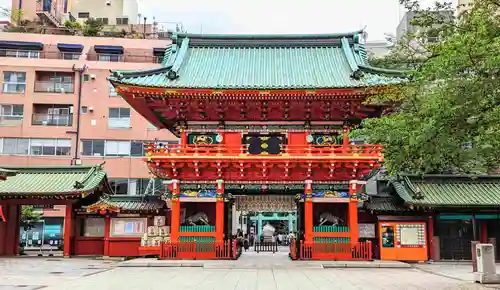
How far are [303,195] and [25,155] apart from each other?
31.0 m

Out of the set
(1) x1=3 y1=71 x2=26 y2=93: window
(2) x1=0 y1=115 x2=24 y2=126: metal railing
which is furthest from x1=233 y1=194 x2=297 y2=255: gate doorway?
(1) x1=3 y1=71 x2=26 y2=93: window

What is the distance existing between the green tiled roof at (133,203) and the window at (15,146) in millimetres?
20549

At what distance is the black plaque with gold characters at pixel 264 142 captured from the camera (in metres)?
26.8

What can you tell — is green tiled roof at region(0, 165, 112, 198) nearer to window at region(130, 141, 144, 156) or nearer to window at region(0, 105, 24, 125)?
window at region(130, 141, 144, 156)

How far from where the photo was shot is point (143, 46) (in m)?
50.3

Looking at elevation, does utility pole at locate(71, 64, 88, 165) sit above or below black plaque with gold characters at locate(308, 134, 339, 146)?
above

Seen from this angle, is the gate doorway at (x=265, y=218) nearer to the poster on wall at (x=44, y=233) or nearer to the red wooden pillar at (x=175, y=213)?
the red wooden pillar at (x=175, y=213)

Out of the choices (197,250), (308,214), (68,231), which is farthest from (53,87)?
(308,214)

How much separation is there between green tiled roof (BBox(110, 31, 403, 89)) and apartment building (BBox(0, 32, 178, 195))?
18.7 metres

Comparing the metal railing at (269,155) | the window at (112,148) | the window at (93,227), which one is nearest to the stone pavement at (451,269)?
the metal railing at (269,155)

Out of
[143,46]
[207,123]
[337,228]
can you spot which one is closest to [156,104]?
[207,123]

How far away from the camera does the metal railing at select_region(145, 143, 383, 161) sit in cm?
2522

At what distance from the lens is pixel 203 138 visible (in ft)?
89.1

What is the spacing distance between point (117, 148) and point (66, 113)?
589cm
